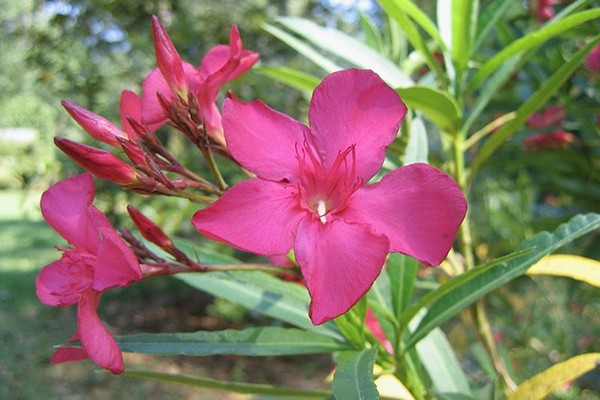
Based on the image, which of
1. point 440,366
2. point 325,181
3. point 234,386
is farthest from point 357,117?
point 440,366

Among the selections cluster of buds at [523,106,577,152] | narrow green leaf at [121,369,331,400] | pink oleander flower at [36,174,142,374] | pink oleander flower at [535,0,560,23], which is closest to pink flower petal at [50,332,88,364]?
pink oleander flower at [36,174,142,374]

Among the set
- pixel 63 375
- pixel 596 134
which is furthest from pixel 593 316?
pixel 63 375

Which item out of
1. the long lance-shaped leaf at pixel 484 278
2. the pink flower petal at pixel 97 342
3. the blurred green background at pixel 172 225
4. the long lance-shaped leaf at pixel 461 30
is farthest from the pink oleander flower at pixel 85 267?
the blurred green background at pixel 172 225

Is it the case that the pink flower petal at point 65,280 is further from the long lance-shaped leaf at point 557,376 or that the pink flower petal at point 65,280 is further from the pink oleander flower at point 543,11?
the pink oleander flower at point 543,11

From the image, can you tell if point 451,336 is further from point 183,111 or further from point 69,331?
point 69,331

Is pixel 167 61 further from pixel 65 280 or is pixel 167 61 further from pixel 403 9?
pixel 403 9

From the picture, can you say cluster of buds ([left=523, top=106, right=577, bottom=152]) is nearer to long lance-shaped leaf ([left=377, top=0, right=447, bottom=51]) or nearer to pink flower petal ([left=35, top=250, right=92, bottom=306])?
long lance-shaped leaf ([left=377, top=0, right=447, bottom=51])
